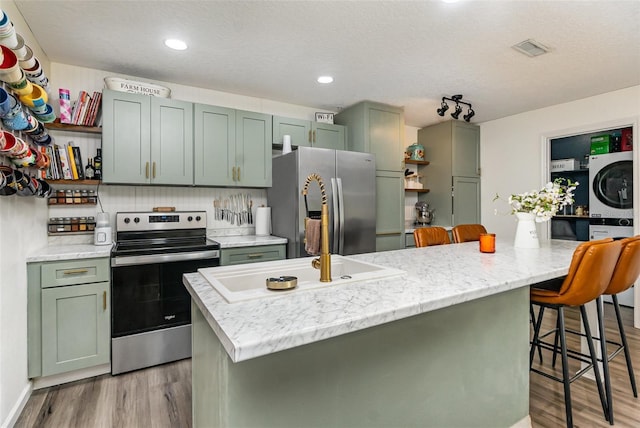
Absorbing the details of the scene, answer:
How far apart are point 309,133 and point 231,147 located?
0.90 m

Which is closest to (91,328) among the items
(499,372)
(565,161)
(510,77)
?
(499,372)

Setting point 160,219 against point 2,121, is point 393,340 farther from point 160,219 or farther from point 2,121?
point 160,219

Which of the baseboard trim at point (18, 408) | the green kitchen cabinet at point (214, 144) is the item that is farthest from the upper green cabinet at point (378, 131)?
the baseboard trim at point (18, 408)

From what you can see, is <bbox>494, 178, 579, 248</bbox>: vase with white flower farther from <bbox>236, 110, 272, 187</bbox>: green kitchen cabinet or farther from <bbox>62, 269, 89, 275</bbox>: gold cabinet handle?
<bbox>62, 269, 89, 275</bbox>: gold cabinet handle

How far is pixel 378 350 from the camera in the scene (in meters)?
1.22

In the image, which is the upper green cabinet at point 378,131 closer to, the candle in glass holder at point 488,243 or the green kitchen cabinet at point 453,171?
the green kitchen cabinet at point 453,171

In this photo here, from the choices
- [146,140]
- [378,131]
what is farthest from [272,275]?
[378,131]

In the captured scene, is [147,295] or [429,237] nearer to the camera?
[147,295]

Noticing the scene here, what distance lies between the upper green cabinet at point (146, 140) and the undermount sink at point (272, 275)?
1.72 m

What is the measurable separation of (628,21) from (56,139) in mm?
4255

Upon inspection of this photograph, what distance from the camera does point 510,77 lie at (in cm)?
308

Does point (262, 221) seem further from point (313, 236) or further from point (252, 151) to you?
point (313, 236)

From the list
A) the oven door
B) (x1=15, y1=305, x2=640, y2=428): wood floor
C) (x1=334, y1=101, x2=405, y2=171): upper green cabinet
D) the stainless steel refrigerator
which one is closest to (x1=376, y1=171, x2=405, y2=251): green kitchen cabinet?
(x1=334, y1=101, x2=405, y2=171): upper green cabinet

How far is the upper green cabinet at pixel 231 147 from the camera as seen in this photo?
3.04 metres
